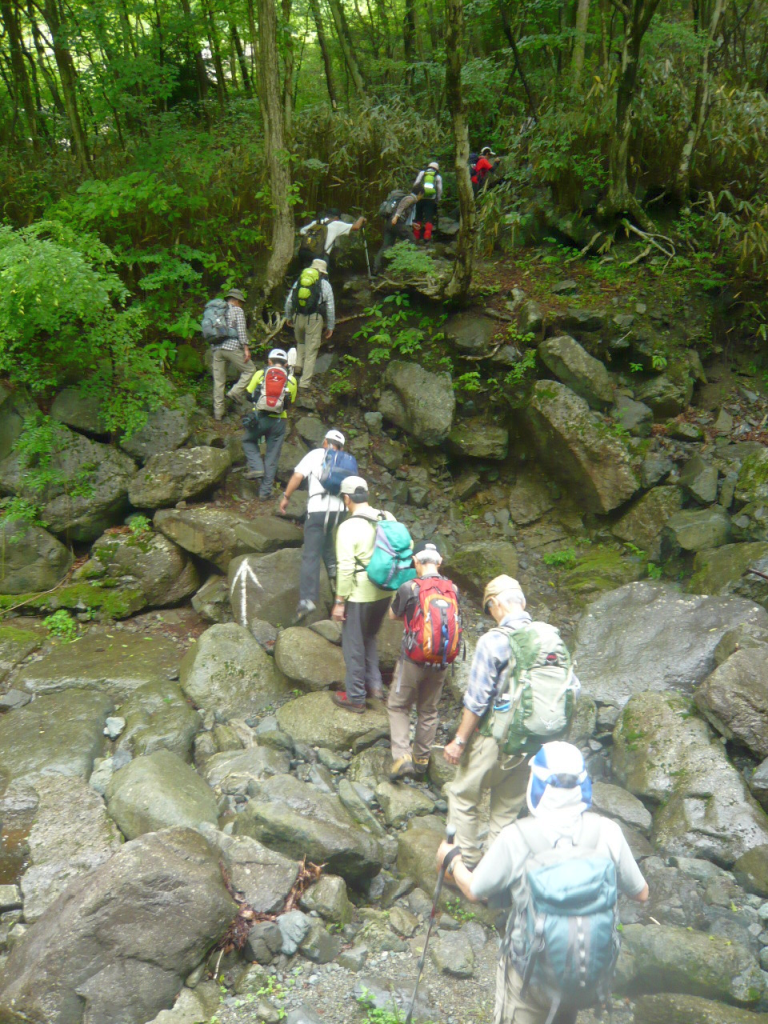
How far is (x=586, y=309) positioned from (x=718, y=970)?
8.62 meters

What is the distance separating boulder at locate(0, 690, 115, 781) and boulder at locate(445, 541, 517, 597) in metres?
4.14

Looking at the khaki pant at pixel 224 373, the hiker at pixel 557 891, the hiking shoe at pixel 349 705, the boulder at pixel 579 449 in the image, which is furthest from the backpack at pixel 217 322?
the hiker at pixel 557 891

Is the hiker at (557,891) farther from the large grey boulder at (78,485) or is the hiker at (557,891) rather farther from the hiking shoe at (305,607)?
the large grey boulder at (78,485)

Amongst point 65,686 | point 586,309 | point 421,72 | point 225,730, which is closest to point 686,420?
point 586,309

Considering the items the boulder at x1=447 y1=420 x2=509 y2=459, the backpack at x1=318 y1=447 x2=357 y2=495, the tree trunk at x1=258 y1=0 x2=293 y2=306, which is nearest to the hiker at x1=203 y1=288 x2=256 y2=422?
the tree trunk at x1=258 y1=0 x2=293 y2=306

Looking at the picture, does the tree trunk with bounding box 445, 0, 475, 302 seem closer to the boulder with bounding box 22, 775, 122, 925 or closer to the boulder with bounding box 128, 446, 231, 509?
the boulder with bounding box 128, 446, 231, 509

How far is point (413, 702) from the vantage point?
5.40 meters

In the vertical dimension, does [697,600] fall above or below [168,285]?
below

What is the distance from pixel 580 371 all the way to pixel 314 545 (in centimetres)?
484

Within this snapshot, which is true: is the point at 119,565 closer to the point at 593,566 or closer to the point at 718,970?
the point at 593,566

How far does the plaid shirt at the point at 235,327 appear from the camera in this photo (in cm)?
873

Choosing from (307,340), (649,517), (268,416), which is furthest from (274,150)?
(649,517)

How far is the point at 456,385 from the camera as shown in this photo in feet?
33.2

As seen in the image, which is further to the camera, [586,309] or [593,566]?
[586,309]
